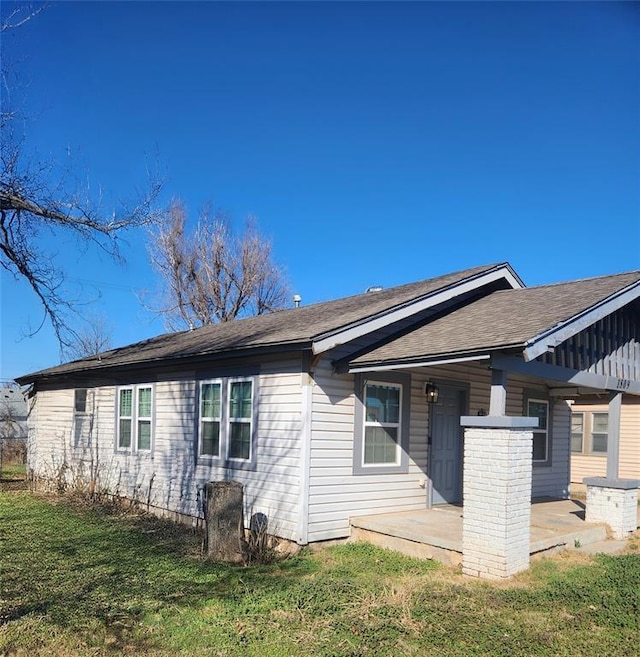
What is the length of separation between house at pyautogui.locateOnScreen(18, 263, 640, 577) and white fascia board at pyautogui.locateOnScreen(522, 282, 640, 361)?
0.03 meters

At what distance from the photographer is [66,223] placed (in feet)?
33.8

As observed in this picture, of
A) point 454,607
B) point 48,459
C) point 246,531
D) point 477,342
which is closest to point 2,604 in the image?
point 246,531

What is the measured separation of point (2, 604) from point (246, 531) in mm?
3747

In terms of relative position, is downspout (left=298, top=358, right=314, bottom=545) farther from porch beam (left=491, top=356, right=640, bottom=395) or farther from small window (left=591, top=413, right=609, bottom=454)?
small window (left=591, top=413, right=609, bottom=454)

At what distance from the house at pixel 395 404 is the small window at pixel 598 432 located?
20.0 ft

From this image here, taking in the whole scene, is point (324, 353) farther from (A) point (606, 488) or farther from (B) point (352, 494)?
(A) point (606, 488)

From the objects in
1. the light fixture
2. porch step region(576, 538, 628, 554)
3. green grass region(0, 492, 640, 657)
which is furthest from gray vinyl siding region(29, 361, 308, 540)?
porch step region(576, 538, 628, 554)

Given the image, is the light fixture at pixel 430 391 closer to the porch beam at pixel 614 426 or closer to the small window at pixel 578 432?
the porch beam at pixel 614 426

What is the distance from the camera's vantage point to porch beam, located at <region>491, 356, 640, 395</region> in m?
7.24

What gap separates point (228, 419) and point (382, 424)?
2487 mm

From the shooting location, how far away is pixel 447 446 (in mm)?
10648

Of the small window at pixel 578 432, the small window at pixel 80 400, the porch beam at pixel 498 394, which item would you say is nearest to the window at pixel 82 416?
the small window at pixel 80 400

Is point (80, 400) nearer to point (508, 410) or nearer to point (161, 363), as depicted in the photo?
point (161, 363)

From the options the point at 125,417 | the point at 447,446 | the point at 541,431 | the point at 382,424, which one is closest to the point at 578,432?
the point at 541,431
